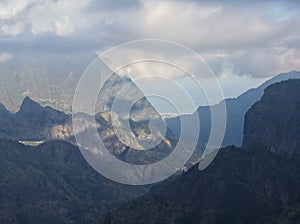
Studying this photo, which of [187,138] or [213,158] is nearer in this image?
[187,138]

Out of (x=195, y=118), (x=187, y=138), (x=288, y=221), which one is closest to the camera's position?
(x=195, y=118)

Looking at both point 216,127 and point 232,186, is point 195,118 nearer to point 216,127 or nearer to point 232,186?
point 216,127

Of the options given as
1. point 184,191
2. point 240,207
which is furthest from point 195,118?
point 184,191

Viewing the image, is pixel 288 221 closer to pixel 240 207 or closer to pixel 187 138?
pixel 240 207

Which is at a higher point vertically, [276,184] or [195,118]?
[195,118]

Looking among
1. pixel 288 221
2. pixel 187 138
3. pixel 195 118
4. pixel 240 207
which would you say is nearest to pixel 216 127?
pixel 195 118

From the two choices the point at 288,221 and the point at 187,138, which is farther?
the point at 288,221

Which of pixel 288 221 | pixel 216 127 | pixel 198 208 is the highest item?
pixel 216 127

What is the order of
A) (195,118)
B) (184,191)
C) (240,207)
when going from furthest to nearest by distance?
(184,191) → (240,207) → (195,118)

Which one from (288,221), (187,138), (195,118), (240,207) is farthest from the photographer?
(240,207)
